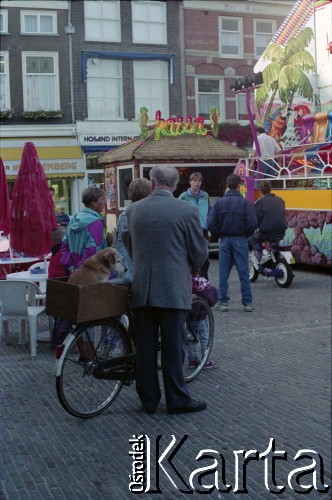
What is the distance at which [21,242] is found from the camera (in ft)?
28.1

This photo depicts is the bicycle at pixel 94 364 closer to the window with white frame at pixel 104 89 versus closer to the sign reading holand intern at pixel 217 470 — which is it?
the sign reading holand intern at pixel 217 470

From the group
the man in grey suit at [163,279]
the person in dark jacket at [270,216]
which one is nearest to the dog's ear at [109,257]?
the man in grey suit at [163,279]

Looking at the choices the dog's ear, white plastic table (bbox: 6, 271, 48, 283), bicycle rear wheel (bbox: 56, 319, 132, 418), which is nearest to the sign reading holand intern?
bicycle rear wheel (bbox: 56, 319, 132, 418)

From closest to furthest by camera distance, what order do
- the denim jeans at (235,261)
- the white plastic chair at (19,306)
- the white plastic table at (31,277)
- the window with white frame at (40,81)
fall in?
the white plastic chair at (19,306) < the white plastic table at (31,277) < the denim jeans at (235,261) < the window with white frame at (40,81)

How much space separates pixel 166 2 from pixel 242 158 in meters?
15.5

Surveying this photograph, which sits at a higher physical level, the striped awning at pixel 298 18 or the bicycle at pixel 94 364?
the striped awning at pixel 298 18

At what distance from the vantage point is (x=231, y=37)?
103 ft

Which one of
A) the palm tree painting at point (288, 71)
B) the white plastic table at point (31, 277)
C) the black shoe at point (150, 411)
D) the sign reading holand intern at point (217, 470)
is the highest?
the palm tree painting at point (288, 71)

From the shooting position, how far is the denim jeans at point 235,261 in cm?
922

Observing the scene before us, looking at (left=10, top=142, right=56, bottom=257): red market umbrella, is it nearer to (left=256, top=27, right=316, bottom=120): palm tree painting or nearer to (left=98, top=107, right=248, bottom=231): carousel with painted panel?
(left=98, top=107, right=248, bottom=231): carousel with painted panel

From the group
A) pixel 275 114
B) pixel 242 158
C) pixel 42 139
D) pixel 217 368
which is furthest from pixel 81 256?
pixel 42 139

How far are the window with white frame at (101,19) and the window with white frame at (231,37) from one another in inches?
184

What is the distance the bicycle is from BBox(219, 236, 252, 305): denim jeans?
13.3 feet

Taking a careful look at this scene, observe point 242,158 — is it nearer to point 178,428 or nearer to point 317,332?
point 317,332
